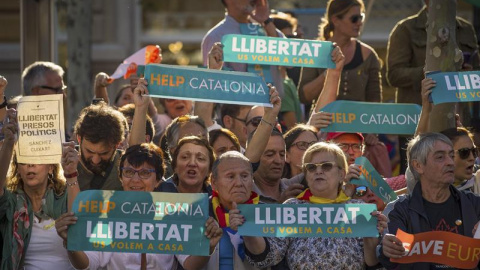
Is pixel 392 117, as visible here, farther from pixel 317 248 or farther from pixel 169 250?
pixel 169 250

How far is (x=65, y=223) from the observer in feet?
27.9

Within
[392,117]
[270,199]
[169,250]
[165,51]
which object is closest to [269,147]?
[270,199]

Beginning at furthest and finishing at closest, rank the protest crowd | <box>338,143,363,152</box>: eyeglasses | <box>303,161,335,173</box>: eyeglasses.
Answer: <box>338,143,363,152</box>: eyeglasses → <box>303,161,335,173</box>: eyeglasses → the protest crowd

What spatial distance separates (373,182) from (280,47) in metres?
1.52

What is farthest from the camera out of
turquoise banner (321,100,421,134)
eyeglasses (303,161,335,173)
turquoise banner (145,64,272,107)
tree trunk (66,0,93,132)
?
tree trunk (66,0,93,132)

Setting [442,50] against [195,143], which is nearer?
[195,143]

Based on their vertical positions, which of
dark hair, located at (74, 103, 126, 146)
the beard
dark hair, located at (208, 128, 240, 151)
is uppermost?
dark hair, located at (74, 103, 126, 146)

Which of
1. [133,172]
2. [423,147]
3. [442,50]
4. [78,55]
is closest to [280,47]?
[442,50]

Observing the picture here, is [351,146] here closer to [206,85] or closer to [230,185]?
[206,85]

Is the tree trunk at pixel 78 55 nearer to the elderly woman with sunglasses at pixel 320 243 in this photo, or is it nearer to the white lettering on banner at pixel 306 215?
the elderly woman with sunglasses at pixel 320 243

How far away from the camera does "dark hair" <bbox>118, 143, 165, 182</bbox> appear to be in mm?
9133

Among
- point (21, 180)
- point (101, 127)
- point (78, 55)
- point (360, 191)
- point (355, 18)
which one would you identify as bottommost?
point (360, 191)

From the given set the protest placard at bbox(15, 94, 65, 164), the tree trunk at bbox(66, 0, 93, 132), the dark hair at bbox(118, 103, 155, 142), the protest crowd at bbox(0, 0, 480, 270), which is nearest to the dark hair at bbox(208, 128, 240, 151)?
the protest crowd at bbox(0, 0, 480, 270)

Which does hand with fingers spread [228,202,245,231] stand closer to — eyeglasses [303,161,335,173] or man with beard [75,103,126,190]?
eyeglasses [303,161,335,173]
